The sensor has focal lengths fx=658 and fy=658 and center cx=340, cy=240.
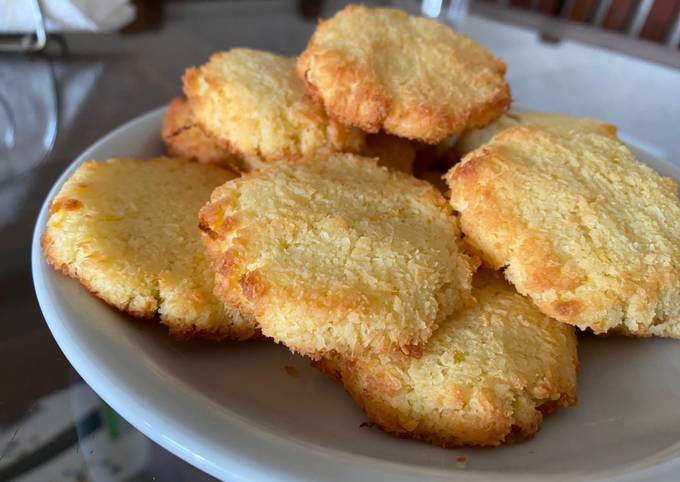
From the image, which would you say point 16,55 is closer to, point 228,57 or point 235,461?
point 228,57

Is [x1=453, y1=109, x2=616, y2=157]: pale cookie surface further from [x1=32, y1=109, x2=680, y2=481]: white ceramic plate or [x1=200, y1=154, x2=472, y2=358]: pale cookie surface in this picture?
[x1=32, y1=109, x2=680, y2=481]: white ceramic plate

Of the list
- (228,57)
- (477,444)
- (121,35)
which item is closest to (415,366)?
(477,444)

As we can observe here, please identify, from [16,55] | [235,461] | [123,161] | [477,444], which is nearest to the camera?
[235,461]

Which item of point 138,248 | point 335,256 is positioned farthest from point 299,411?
point 138,248

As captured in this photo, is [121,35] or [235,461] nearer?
[235,461]

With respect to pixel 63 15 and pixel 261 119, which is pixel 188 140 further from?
pixel 63 15

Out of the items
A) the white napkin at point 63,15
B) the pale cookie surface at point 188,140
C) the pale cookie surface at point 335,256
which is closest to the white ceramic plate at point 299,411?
the pale cookie surface at point 335,256
